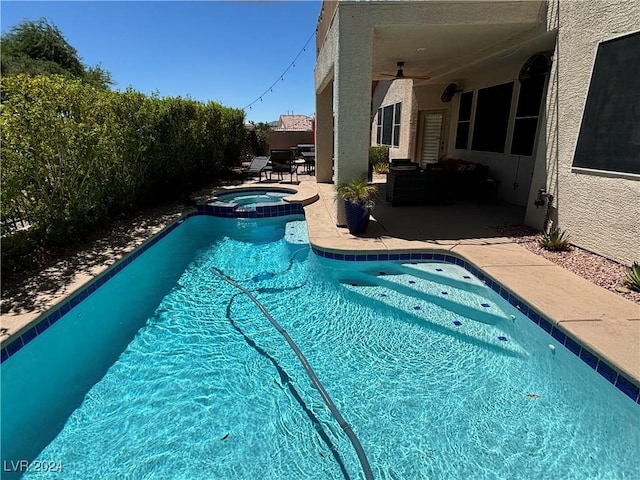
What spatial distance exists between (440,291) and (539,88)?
5925mm

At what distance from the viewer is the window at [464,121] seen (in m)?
10.6

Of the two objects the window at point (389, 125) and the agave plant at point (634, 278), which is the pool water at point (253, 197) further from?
the agave plant at point (634, 278)

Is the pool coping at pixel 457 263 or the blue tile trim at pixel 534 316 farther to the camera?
the pool coping at pixel 457 263

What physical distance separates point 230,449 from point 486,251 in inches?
190

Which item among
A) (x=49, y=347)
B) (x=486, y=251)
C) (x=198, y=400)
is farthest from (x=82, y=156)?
(x=486, y=251)

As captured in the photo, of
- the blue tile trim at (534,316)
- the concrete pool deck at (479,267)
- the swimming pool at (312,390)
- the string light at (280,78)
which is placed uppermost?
the string light at (280,78)

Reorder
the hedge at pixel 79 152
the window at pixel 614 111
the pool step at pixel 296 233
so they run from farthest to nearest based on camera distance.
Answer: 1. the pool step at pixel 296 233
2. the hedge at pixel 79 152
3. the window at pixel 614 111

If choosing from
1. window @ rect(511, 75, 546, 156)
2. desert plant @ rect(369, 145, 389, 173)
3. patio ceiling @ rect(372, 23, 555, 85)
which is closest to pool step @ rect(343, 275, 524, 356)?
patio ceiling @ rect(372, 23, 555, 85)

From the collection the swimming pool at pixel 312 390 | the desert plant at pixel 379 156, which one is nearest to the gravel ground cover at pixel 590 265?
the swimming pool at pixel 312 390

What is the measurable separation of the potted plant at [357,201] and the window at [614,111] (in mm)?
3474

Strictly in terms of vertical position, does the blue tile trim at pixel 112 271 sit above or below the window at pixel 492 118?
below

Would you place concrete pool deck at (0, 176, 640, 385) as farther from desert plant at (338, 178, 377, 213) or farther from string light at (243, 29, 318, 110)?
string light at (243, 29, 318, 110)

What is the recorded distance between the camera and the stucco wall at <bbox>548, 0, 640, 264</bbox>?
15.1ft

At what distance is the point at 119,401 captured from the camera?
3.38 m
